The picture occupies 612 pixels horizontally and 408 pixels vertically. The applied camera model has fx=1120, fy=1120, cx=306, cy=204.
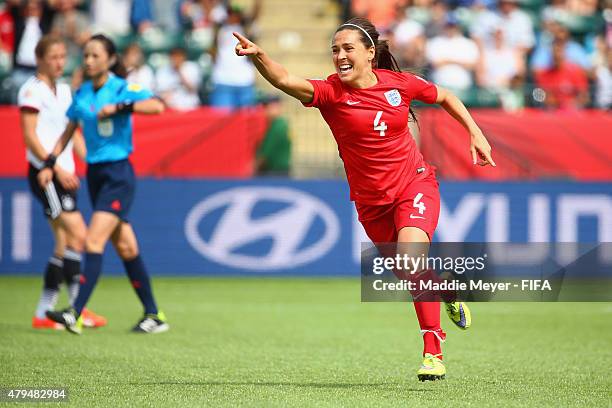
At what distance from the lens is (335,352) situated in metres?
8.73

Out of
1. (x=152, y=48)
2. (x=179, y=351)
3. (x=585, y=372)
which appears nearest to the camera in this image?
(x=585, y=372)

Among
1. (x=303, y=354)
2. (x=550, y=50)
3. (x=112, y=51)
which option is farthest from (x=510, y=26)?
(x=303, y=354)

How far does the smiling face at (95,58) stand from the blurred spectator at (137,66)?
6.97 metres

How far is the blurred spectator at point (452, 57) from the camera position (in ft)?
57.8

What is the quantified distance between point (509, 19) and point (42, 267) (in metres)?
8.93

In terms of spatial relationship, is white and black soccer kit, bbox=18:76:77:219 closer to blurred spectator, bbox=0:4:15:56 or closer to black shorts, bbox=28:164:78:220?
black shorts, bbox=28:164:78:220

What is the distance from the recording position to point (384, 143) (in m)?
7.05

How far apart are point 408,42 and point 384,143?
10879 millimetres

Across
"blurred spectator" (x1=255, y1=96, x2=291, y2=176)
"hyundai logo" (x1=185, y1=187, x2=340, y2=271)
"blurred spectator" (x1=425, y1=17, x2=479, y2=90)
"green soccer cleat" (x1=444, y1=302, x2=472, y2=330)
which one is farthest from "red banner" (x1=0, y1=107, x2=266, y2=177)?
"green soccer cleat" (x1=444, y1=302, x2=472, y2=330)

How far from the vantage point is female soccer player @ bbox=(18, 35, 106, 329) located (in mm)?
10117

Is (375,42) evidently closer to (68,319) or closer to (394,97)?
(394,97)

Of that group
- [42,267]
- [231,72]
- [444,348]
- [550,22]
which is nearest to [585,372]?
[444,348]

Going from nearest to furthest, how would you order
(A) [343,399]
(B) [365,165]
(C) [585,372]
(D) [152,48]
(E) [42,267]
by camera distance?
(A) [343,399]
(B) [365,165]
(C) [585,372]
(E) [42,267]
(D) [152,48]

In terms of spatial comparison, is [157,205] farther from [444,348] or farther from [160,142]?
[444,348]
